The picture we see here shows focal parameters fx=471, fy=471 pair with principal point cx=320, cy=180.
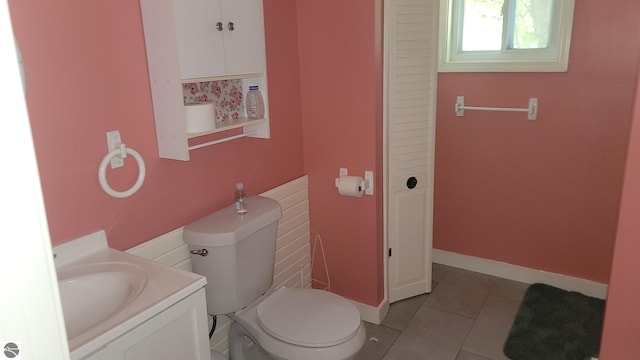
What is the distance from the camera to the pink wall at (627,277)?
1467mm

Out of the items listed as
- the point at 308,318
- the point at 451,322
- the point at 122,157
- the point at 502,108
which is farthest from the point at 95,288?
the point at 502,108

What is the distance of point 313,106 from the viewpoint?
2.61m

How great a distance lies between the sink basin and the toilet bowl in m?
0.62

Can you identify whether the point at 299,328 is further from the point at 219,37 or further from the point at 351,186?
the point at 219,37

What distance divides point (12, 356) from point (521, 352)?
2461mm

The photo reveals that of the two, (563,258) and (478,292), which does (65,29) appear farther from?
(563,258)

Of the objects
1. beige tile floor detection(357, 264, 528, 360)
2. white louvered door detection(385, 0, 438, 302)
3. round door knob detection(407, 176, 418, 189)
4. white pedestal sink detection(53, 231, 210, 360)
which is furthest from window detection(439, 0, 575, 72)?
white pedestal sink detection(53, 231, 210, 360)

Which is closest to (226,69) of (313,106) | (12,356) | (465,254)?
(313,106)

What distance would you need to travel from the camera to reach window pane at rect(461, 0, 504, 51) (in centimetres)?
295

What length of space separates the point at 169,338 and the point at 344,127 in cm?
149

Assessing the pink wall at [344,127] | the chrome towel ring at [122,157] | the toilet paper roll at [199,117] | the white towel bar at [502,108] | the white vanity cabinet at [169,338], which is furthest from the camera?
the white towel bar at [502,108]

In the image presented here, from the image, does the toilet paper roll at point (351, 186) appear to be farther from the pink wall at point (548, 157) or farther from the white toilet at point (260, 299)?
the pink wall at point (548, 157)

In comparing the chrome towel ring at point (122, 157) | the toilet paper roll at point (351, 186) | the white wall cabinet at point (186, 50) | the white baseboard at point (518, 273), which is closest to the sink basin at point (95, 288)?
the chrome towel ring at point (122, 157)

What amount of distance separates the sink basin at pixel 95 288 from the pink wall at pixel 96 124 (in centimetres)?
14
